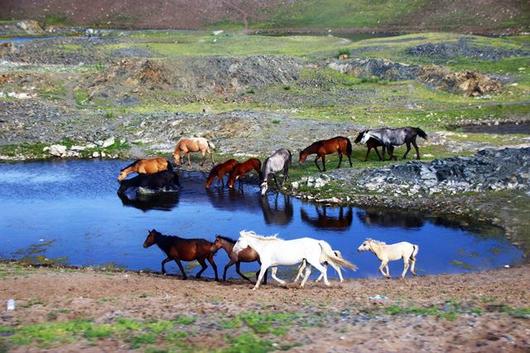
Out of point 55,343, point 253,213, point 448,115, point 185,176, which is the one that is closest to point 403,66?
point 448,115

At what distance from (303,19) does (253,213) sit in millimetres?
85669

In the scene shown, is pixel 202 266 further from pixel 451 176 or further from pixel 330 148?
pixel 330 148

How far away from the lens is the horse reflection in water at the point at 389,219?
83.0 feet

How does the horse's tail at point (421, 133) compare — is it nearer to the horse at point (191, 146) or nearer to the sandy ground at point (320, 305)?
the horse at point (191, 146)

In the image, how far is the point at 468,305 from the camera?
15.0 m

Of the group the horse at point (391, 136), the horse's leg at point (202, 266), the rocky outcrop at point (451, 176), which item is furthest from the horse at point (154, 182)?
the horse's leg at point (202, 266)

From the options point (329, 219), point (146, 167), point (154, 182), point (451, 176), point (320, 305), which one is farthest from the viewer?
point (146, 167)

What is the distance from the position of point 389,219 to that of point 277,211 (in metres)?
4.27

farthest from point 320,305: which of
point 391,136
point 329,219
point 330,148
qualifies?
point 391,136

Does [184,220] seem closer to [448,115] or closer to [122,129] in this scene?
[122,129]

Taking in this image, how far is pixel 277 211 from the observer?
27.4m

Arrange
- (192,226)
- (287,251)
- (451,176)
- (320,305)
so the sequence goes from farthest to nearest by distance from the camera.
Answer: (451,176), (192,226), (287,251), (320,305)

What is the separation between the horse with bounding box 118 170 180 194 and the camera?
99.1ft

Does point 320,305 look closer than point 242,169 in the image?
Yes
